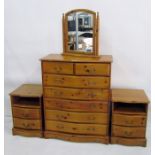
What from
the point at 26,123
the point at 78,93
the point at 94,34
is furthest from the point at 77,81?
the point at 26,123

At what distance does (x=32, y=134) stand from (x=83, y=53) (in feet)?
3.42

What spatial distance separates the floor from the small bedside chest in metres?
0.11

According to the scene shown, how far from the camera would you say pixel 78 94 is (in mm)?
2439

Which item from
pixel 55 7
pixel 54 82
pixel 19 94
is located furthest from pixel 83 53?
pixel 19 94

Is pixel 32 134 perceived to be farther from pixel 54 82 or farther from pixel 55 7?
pixel 55 7

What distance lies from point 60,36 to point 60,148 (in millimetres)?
1234

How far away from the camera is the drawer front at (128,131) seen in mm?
2432

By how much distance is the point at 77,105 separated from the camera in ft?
8.09

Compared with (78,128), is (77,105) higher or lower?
higher

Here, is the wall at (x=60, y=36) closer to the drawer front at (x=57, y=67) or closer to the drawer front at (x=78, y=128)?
the drawer front at (x=57, y=67)

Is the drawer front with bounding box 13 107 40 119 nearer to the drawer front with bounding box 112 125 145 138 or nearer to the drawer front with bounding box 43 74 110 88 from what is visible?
the drawer front with bounding box 43 74 110 88

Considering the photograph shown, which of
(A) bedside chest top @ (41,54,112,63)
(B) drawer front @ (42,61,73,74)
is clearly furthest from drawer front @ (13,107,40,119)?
(A) bedside chest top @ (41,54,112,63)

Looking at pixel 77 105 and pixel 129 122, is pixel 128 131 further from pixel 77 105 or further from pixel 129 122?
pixel 77 105

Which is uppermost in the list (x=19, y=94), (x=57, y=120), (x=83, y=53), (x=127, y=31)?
(x=127, y=31)
